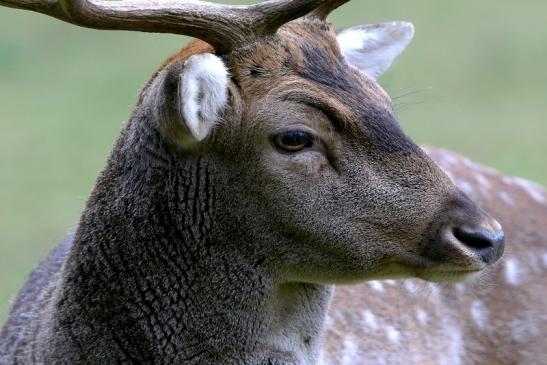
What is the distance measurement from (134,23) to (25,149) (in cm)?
884

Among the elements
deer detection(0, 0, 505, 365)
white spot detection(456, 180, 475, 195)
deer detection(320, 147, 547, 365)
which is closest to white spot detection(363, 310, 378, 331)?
deer detection(320, 147, 547, 365)

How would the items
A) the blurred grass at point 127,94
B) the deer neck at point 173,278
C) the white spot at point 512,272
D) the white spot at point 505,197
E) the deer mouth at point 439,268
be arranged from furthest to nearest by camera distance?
the blurred grass at point 127,94, the white spot at point 505,197, the white spot at point 512,272, the deer neck at point 173,278, the deer mouth at point 439,268

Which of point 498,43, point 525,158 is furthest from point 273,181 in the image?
point 498,43

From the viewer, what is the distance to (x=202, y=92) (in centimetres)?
418

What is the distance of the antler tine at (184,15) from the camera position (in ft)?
13.9

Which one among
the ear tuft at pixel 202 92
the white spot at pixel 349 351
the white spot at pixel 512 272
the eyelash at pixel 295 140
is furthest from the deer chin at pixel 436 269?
the white spot at pixel 512 272

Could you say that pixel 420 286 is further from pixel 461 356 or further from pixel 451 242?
pixel 451 242

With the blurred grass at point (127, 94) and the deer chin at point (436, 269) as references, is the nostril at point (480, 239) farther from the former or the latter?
the blurred grass at point (127, 94)

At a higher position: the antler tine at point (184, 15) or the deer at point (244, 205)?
the antler tine at point (184, 15)

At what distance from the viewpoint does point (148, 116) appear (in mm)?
4391

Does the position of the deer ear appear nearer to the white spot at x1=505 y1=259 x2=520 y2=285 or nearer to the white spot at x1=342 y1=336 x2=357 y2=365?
the white spot at x1=342 y1=336 x2=357 y2=365

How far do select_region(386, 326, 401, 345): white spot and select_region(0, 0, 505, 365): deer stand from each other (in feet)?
3.49

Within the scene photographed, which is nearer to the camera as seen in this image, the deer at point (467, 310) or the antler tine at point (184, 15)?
the antler tine at point (184, 15)

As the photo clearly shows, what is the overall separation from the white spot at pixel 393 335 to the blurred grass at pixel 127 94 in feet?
11.2
